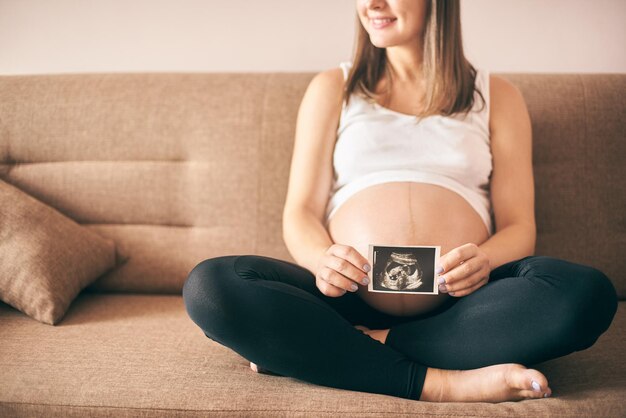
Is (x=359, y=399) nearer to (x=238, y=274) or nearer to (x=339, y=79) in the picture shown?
(x=238, y=274)

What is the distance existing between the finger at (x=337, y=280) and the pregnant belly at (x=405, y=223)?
11 cm

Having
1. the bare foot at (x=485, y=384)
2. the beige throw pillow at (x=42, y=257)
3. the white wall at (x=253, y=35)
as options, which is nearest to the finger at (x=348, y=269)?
the bare foot at (x=485, y=384)

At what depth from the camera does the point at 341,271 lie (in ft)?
4.35

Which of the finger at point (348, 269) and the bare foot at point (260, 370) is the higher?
the finger at point (348, 269)

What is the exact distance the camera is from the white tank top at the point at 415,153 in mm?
1612

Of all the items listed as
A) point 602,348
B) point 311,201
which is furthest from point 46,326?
point 602,348

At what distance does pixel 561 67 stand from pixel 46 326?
6.28 ft

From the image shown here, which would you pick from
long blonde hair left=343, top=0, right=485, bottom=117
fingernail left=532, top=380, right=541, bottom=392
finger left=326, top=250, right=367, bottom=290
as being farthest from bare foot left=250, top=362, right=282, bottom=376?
long blonde hair left=343, top=0, right=485, bottom=117

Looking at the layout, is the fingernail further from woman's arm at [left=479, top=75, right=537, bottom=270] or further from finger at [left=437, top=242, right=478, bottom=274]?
woman's arm at [left=479, top=75, right=537, bottom=270]

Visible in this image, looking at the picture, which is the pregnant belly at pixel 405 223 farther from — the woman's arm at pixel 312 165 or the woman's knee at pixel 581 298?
the woman's knee at pixel 581 298

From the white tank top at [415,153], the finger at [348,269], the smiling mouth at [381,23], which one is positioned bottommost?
the finger at [348,269]

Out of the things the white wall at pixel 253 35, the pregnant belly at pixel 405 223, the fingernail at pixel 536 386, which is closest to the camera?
the fingernail at pixel 536 386

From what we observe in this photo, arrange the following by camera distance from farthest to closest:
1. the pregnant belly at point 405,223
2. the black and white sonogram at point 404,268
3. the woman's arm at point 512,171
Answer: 1. the woman's arm at point 512,171
2. the pregnant belly at point 405,223
3. the black and white sonogram at point 404,268

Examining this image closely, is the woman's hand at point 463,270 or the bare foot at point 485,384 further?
the woman's hand at point 463,270
